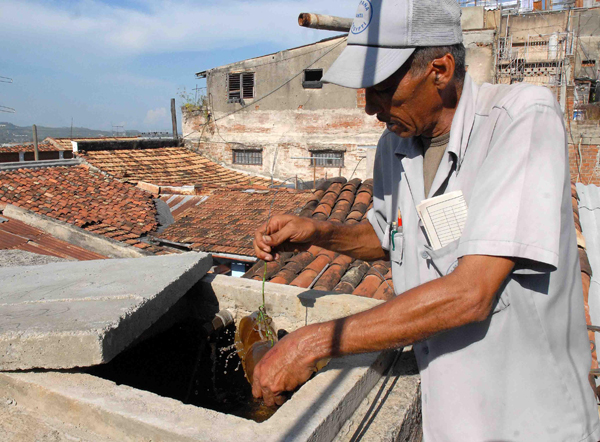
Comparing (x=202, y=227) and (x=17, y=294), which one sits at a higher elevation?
(x=17, y=294)

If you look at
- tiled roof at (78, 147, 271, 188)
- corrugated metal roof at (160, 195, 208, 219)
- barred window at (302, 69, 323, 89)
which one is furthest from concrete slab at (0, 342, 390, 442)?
barred window at (302, 69, 323, 89)

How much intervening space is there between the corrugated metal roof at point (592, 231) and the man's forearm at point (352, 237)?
→ 2261 millimetres

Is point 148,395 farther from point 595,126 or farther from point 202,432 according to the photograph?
point 595,126

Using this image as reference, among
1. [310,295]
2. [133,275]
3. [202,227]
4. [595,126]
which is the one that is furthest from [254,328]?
[595,126]

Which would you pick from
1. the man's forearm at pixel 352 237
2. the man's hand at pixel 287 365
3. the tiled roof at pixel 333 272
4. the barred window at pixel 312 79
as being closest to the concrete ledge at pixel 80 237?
Answer: the tiled roof at pixel 333 272

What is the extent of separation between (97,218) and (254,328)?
8.93 m

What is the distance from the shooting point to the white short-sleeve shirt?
3.85 ft

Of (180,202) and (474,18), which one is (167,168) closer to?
(180,202)

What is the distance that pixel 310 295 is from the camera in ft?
8.64

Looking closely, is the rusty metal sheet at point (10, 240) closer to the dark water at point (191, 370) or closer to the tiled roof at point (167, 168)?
the dark water at point (191, 370)

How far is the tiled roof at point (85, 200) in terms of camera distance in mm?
10055

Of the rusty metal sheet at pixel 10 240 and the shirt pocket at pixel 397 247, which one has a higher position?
the shirt pocket at pixel 397 247

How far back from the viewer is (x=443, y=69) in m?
1.39

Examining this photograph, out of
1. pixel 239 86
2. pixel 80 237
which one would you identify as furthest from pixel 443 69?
pixel 239 86
